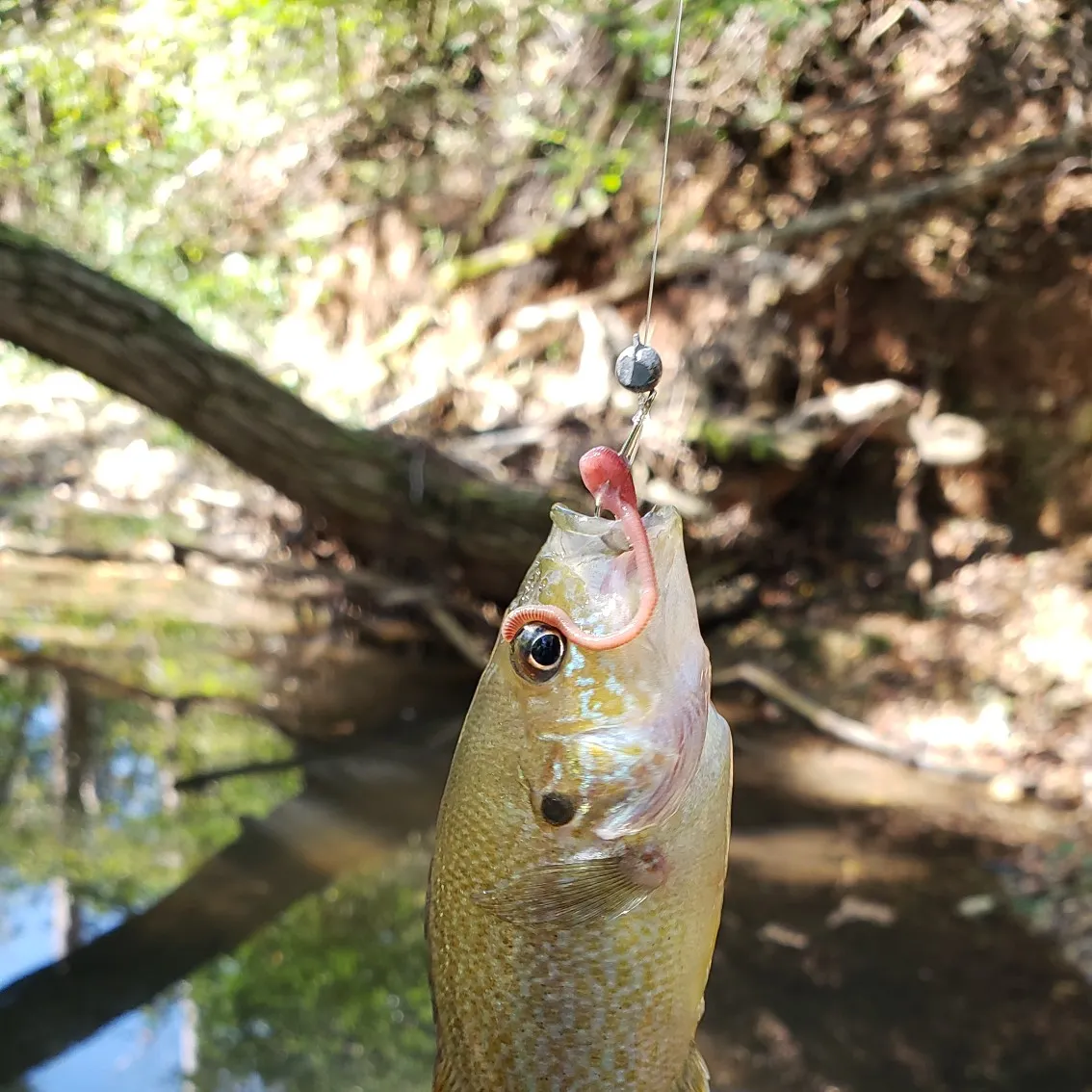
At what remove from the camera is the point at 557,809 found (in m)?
1.09

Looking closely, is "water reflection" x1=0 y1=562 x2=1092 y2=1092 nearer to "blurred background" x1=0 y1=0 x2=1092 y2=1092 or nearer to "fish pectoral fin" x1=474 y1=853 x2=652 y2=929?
"blurred background" x1=0 y1=0 x2=1092 y2=1092

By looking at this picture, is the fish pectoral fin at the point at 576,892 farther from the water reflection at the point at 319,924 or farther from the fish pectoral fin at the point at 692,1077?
the water reflection at the point at 319,924

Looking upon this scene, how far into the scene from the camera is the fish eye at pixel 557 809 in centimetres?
109

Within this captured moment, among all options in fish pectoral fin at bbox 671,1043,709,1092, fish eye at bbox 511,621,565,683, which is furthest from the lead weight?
fish pectoral fin at bbox 671,1043,709,1092

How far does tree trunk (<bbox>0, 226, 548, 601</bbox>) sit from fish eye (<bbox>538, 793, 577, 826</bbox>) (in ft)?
10.4

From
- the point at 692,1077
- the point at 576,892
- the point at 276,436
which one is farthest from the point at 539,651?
the point at 276,436

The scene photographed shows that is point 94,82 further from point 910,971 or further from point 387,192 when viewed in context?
point 910,971

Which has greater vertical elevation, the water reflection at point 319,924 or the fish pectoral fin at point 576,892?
the fish pectoral fin at point 576,892

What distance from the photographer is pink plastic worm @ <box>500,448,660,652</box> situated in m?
1.03

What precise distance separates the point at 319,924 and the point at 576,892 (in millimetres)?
2159

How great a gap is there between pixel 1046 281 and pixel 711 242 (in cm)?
198

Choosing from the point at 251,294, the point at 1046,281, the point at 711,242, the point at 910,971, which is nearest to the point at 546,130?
the point at 711,242

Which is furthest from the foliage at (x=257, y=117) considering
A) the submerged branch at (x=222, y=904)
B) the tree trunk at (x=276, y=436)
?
the submerged branch at (x=222, y=904)

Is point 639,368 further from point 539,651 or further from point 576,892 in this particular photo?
point 576,892
